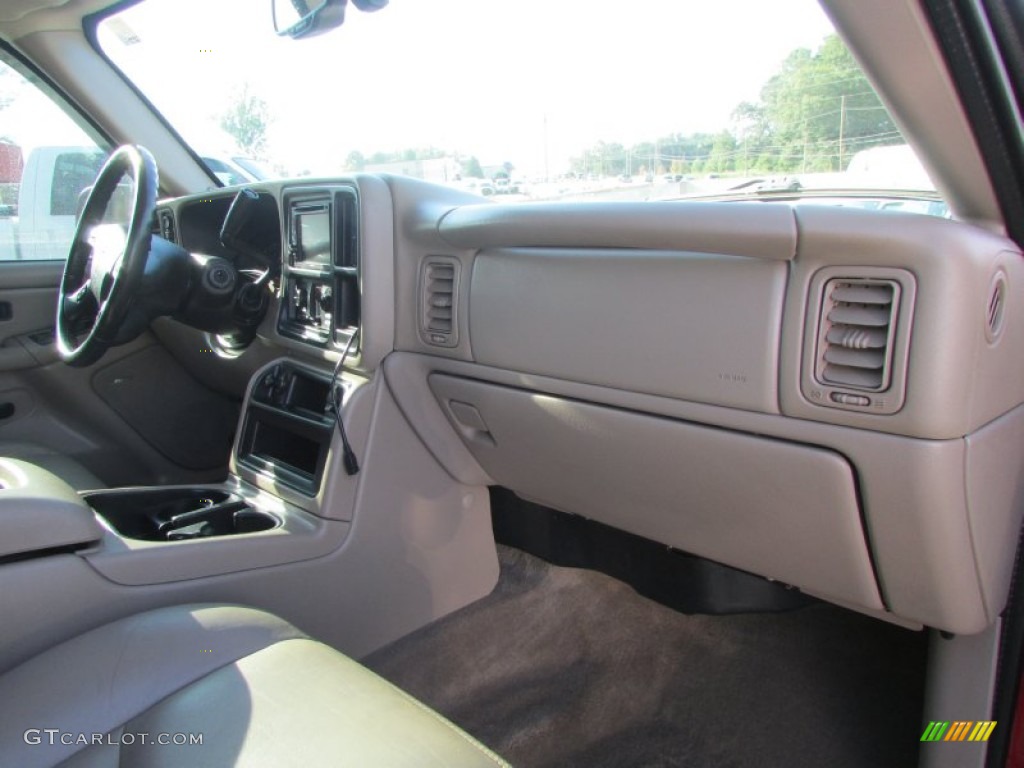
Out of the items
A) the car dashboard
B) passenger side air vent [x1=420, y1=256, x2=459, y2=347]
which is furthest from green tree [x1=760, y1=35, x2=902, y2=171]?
passenger side air vent [x1=420, y1=256, x2=459, y2=347]

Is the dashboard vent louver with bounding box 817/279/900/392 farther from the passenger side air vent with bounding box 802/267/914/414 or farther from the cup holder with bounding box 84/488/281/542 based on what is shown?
the cup holder with bounding box 84/488/281/542

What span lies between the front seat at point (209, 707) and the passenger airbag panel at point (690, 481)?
638 mm

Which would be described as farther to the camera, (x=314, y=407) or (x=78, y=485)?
(x=78, y=485)

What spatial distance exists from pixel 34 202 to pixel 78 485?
1.18 m

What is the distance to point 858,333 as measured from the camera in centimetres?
110

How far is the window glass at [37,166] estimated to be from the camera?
274 cm

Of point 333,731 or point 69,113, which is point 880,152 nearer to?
point 333,731

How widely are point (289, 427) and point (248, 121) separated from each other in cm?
141

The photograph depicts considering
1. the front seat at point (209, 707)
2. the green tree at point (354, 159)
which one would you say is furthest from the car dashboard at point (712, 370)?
the front seat at point (209, 707)

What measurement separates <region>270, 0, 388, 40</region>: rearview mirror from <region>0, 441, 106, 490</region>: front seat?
1541 mm

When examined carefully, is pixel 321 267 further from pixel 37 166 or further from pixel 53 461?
pixel 37 166

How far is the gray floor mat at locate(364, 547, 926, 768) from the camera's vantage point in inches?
69.6

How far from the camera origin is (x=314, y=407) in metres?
2.10

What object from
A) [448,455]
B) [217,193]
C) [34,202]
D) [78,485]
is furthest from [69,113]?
[448,455]
